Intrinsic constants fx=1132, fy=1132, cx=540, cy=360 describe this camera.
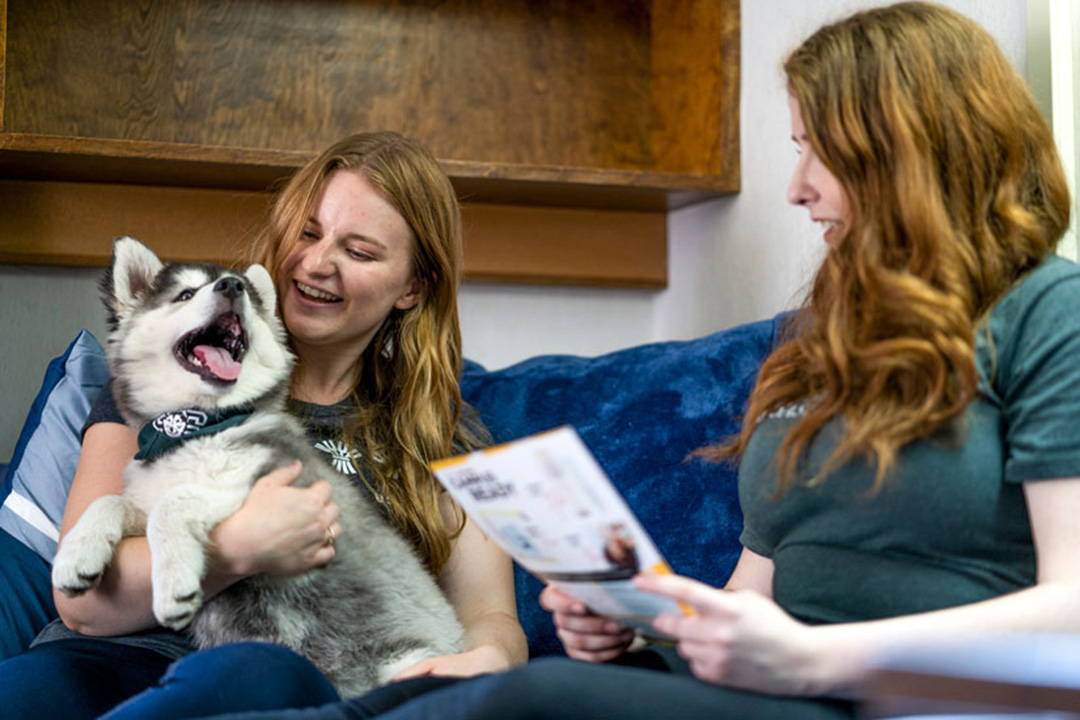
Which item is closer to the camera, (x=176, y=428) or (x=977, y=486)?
(x=977, y=486)

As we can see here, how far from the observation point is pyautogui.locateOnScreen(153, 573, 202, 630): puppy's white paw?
1.26m

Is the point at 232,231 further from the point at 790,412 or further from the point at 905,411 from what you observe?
the point at 905,411

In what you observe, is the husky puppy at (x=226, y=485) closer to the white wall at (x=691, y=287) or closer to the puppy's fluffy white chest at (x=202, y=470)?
the puppy's fluffy white chest at (x=202, y=470)

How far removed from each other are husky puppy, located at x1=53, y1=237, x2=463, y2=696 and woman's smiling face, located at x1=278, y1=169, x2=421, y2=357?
10cm

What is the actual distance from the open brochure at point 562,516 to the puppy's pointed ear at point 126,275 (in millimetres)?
774

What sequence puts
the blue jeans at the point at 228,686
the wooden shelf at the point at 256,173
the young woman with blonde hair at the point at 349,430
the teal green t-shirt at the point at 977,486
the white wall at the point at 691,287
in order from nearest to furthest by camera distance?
the teal green t-shirt at the point at 977,486, the blue jeans at the point at 228,686, the young woman with blonde hair at the point at 349,430, the wooden shelf at the point at 256,173, the white wall at the point at 691,287

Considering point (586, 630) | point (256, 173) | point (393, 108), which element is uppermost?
point (393, 108)

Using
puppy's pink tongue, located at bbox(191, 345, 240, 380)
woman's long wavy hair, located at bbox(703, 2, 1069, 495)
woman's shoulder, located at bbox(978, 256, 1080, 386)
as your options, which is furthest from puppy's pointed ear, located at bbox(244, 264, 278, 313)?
woman's shoulder, located at bbox(978, 256, 1080, 386)

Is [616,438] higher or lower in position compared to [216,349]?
lower

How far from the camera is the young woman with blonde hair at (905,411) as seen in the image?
3.09 feet

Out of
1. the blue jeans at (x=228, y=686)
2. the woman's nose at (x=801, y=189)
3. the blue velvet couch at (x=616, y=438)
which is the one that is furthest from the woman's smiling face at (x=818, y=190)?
the blue jeans at (x=228, y=686)

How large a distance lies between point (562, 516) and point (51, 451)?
48.0 inches

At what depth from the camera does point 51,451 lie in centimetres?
185

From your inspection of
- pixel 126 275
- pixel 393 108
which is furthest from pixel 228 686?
pixel 393 108
